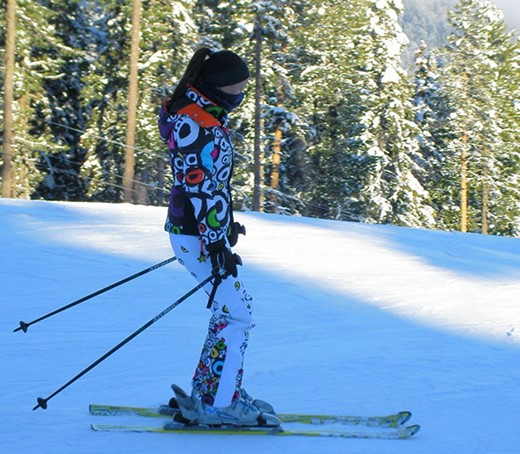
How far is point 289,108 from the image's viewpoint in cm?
2961

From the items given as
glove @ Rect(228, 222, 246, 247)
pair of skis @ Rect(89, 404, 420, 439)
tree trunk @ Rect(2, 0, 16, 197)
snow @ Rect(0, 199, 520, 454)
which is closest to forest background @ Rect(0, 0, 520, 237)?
tree trunk @ Rect(2, 0, 16, 197)

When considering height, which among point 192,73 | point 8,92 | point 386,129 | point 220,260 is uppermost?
point 386,129

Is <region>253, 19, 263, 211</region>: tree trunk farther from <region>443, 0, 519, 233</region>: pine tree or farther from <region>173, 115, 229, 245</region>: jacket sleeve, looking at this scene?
<region>173, 115, 229, 245</region>: jacket sleeve

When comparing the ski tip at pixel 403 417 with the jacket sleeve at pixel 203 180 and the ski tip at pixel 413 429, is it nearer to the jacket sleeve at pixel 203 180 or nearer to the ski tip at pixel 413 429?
the ski tip at pixel 413 429

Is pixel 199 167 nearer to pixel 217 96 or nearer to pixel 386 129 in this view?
pixel 217 96

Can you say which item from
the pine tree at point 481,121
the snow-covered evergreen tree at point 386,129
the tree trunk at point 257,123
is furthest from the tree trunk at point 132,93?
the pine tree at point 481,121

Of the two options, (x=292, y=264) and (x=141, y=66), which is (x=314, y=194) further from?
(x=292, y=264)

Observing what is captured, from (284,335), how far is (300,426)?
1.96 meters

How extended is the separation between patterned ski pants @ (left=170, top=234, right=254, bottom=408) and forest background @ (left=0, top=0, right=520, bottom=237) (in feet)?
57.4

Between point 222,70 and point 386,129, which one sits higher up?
point 386,129

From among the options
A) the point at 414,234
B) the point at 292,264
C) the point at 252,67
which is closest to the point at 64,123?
the point at 252,67

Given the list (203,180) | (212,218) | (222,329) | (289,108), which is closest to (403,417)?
(222,329)

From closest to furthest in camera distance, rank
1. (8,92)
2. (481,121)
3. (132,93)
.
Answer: (8,92) → (132,93) → (481,121)

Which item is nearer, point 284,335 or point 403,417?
point 403,417
